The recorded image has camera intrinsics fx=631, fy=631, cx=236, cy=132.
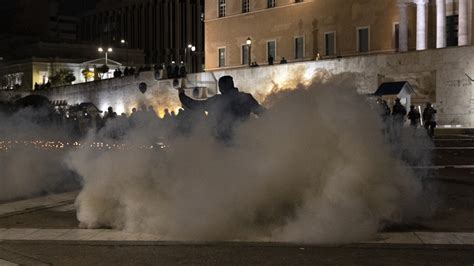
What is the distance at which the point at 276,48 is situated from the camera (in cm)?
5928

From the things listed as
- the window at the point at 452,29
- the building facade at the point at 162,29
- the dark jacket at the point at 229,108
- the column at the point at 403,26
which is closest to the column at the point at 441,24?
the column at the point at 403,26

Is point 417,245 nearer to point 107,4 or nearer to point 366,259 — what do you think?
point 366,259

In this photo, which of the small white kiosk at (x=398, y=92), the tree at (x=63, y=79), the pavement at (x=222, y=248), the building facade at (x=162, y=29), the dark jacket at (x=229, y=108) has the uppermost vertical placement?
the building facade at (x=162, y=29)

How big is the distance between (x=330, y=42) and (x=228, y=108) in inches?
1788

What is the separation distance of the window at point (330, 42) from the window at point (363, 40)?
2442 millimetres

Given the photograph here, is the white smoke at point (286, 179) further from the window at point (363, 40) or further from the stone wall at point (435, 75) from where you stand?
the window at point (363, 40)

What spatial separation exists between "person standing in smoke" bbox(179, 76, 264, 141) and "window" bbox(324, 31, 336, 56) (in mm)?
44038

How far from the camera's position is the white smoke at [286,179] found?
9039mm

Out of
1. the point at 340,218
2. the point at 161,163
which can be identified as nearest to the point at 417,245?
the point at 340,218

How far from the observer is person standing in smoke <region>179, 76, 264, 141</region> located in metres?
10.6

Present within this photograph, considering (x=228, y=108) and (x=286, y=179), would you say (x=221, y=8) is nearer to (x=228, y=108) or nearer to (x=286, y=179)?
(x=228, y=108)

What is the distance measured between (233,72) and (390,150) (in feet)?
137

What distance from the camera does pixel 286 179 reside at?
928cm

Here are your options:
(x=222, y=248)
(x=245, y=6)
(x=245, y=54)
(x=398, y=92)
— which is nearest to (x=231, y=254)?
(x=222, y=248)
